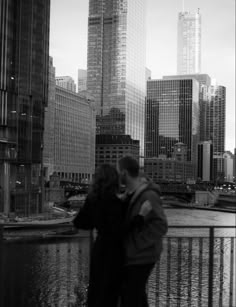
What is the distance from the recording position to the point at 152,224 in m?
5.99

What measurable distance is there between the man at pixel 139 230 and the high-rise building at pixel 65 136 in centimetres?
17012

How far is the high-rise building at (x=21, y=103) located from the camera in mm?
78125

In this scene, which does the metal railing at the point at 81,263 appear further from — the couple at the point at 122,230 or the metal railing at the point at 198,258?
the couple at the point at 122,230

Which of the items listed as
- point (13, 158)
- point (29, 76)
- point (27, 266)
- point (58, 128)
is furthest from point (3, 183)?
point (58, 128)

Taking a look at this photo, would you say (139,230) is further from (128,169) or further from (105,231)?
(128,169)

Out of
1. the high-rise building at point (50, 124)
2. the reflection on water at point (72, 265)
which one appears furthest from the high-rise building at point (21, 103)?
the high-rise building at point (50, 124)

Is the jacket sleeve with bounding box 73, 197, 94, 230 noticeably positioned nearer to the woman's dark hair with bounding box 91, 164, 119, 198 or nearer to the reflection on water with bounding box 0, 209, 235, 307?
the woman's dark hair with bounding box 91, 164, 119, 198

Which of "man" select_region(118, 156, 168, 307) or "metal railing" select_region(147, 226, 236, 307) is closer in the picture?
"man" select_region(118, 156, 168, 307)

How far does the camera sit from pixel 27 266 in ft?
27.7

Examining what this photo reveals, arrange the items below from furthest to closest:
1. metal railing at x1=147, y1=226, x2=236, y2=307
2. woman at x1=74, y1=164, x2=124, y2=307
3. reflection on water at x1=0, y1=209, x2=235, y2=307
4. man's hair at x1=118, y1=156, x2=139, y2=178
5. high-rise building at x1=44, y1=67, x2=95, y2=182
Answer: high-rise building at x1=44, y1=67, x2=95, y2=182
metal railing at x1=147, y1=226, x2=236, y2=307
reflection on water at x1=0, y1=209, x2=235, y2=307
man's hair at x1=118, y1=156, x2=139, y2=178
woman at x1=74, y1=164, x2=124, y2=307

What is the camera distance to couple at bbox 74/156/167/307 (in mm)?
5840

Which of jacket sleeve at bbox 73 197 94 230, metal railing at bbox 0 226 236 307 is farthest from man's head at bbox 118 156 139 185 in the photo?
metal railing at bbox 0 226 236 307

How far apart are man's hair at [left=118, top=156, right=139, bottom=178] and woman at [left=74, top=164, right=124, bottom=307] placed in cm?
21

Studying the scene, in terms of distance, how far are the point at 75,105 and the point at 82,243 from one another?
192 meters
